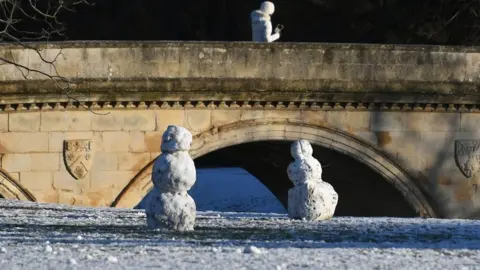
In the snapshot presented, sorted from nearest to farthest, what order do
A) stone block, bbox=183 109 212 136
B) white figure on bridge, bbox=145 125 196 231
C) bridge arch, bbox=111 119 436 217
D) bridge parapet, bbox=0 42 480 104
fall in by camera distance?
1. white figure on bridge, bbox=145 125 196 231
2. bridge parapet, bbox=0 42 480 104
3. bridge arch, bbox=111 119 436 217
4. stone block, bbox=183 109 212 136

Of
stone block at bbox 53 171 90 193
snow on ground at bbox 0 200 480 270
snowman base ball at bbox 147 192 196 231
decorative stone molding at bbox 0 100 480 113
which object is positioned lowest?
snow on ground at bbox 0 200 480 270

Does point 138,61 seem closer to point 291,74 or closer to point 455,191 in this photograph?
point 291,74

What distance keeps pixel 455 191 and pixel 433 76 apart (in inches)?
54.8

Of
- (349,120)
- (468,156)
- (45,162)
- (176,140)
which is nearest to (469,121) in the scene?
(468,156)

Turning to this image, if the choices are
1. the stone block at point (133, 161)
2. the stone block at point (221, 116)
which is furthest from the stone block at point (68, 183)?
the stone block at point (221, 116)

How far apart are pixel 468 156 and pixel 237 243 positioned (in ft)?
31.0

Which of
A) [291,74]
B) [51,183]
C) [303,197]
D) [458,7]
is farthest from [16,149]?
[458,7]

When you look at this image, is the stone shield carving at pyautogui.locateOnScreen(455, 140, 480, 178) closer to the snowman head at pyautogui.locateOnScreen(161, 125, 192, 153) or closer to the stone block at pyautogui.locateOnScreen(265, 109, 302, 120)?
the stone block at pyautogui.locateOnScreen(265, 109, 302, 120)

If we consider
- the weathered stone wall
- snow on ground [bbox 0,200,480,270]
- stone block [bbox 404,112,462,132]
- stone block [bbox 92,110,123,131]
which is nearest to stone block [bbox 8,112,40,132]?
the weathered stone wall

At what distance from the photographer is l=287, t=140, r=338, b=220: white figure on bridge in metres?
13.9

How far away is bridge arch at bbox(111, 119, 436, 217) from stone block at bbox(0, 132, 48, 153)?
97 cm

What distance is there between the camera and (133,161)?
19375 millimetres

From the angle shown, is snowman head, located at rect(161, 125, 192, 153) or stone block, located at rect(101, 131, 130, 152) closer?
snowman head, located at rect(161, 125, 192, 153)

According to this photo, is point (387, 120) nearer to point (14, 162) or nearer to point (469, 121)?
point (469, 121)
